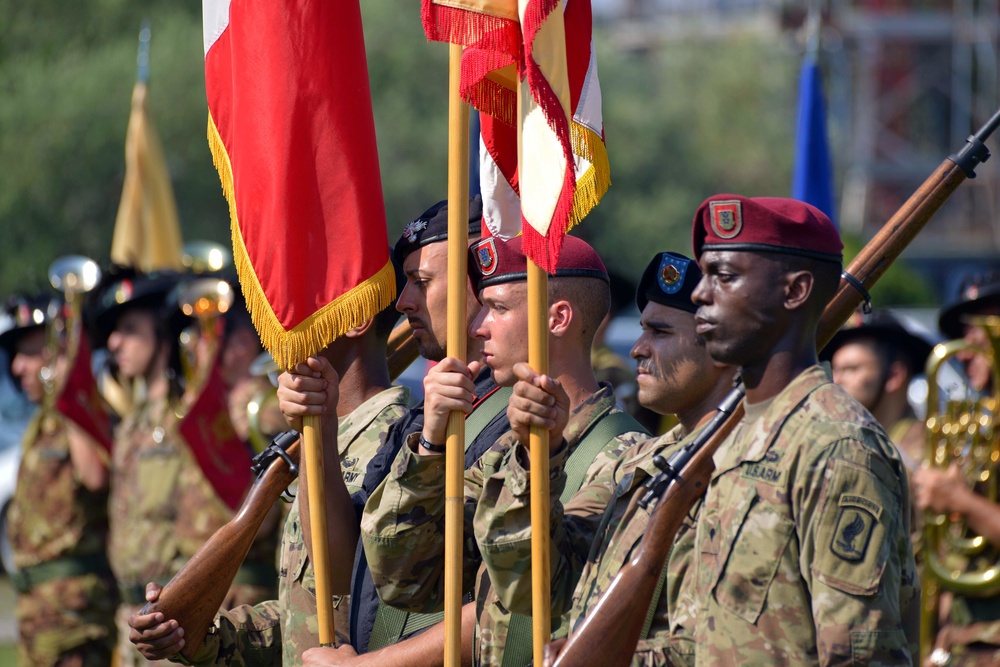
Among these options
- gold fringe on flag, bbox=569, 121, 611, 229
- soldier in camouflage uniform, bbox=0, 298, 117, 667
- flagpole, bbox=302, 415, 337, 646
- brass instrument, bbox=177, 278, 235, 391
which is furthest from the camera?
brass instrument, bbox=177, 278, 235, 391

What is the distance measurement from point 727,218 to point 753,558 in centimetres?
75

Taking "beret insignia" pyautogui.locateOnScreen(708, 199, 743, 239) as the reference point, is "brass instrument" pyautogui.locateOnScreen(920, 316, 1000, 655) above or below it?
below

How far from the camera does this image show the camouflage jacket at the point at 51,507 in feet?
27.2

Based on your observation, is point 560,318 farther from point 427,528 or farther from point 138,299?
point 138,299

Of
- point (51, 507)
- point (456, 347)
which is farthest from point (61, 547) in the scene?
point (456, 347)

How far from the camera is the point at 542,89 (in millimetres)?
3645

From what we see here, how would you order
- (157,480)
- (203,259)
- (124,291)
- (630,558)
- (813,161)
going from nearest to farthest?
(630,558), (157,480), (813,161), (124,291), (203,259)

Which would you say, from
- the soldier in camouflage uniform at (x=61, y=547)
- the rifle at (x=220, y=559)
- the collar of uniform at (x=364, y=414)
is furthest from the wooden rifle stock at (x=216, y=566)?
the soldier in camouflage uniform at (x=61, y=547)

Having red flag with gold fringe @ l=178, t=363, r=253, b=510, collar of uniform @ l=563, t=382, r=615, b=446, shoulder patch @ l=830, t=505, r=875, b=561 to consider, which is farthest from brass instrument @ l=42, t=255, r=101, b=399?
shoulder patch @ l=830, t=505, r=875, b=561

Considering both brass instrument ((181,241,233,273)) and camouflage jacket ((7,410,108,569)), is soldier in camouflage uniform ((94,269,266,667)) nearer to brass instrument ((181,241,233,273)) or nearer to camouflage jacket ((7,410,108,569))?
camouflage jacket ((7,410,108,569))

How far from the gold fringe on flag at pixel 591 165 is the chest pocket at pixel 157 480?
4633mm

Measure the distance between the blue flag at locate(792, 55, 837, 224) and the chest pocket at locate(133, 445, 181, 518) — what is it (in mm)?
3586

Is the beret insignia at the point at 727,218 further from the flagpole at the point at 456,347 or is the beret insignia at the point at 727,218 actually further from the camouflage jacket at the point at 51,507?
the camouflage jacket at the point at 51,507

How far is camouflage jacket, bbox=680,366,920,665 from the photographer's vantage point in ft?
9.62
